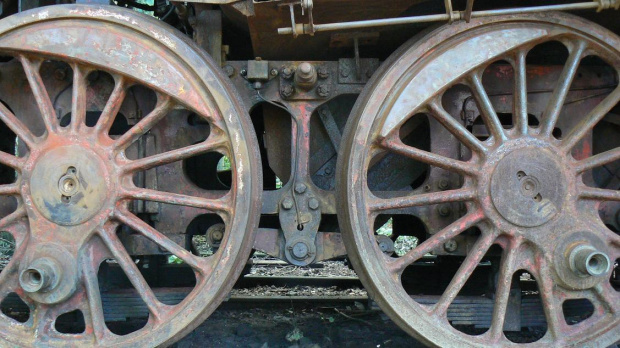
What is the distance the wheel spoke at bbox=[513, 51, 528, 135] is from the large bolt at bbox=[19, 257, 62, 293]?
197cm

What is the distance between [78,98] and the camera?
2180mm

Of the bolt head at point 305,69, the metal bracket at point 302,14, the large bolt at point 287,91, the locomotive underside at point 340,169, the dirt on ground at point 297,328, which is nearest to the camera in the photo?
the metal bracket at point 302,14

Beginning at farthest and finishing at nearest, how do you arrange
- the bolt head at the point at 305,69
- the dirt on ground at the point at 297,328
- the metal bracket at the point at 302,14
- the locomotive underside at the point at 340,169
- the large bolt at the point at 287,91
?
1. the dirt on ground at the point at 297,328
2. the large bolt at the point at 287,91
3. the bolt head at the point at 305,69
4. the locomotive underside at the point at 340,169
5. the metal bracket at the point at 302,14

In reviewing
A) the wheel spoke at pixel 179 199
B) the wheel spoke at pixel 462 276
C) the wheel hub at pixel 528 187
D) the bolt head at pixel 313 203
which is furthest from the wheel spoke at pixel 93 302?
the wheel hub at pixel 528 187

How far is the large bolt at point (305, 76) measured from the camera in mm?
2336

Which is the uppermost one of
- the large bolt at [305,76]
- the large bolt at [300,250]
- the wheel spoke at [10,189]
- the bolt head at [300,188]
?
the large bolt at [305,76]

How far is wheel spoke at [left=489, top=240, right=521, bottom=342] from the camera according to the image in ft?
7.11

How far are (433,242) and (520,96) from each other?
0.71 m

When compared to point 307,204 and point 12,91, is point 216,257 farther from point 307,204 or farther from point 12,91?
point 12,91

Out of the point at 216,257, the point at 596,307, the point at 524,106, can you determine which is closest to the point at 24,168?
the point at 216,257

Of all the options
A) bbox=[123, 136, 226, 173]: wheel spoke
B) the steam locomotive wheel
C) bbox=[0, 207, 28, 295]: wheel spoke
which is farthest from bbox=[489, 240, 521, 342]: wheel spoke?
bbox=[0, 207, 28, 295]: wheel spoke

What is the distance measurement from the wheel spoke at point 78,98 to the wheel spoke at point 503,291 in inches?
73.2

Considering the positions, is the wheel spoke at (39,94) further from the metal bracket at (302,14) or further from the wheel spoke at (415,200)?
the wheel spoke at (415,200)

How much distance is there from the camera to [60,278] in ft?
6.87
